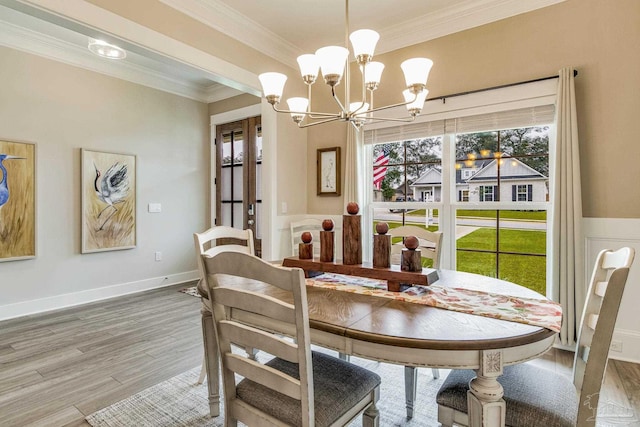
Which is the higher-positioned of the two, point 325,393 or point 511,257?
point 511,257

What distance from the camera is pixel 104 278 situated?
4.15 meters

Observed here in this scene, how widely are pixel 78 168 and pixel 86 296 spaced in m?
1.51

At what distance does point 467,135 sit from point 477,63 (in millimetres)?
621

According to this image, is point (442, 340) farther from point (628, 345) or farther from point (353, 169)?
point (353, 169)

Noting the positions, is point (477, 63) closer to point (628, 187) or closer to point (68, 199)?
point (628, 187)

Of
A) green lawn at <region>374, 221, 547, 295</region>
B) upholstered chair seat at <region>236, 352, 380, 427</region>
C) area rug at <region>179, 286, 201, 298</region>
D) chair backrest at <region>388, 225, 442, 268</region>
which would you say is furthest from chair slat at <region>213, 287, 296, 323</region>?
area rug at <region>179, 286, 201, 298</region>

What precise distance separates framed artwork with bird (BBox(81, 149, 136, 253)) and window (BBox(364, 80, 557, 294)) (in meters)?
3.24

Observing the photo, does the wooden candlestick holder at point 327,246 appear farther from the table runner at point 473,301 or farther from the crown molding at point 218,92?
the crown molding at point 218,92

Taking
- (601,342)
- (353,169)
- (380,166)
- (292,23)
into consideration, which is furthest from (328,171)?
(601,342)

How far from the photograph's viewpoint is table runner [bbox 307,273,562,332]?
1232 mm

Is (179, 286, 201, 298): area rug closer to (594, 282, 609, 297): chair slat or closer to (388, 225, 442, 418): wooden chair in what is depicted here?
(388, 225, 442, 418): wooden chair

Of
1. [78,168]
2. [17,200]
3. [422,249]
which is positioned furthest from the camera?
[78,168]

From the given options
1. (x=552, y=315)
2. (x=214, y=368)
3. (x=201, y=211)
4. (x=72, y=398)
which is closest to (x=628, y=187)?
(x=552, y=315)

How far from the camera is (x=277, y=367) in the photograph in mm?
1438
